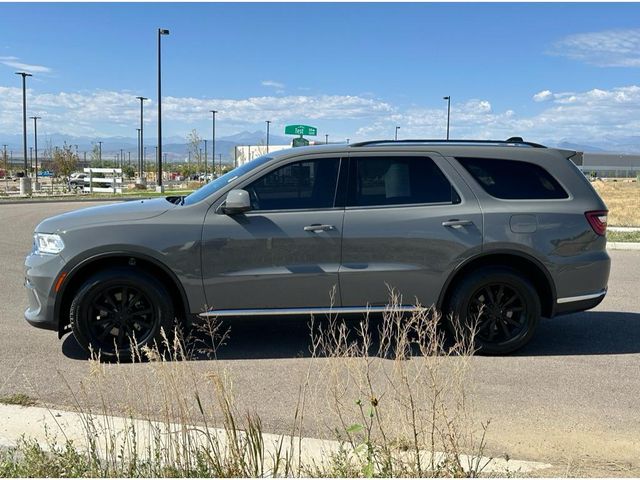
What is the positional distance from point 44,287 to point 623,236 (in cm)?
1263

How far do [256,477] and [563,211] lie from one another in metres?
3.91

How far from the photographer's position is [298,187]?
546 centimetres

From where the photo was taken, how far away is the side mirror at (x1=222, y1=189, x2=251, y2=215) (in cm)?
509

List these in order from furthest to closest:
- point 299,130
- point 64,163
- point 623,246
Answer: point 64,163 < point 299,130 < point 623,246

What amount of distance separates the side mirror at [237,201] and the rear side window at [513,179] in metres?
2.04

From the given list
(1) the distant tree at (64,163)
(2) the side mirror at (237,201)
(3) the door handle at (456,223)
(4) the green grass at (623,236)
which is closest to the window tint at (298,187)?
(2) the side mirror at (237,201)

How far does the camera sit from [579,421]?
4172mm

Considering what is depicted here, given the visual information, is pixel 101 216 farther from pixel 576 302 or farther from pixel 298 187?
pixel 576 302

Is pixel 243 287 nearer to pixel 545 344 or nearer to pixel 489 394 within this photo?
pixel 489 394

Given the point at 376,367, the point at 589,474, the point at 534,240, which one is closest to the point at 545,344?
the point at 534,240

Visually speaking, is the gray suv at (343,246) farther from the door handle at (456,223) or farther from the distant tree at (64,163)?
the distant tree at (64,163)

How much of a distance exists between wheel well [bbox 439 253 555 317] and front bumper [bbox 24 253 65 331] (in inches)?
134

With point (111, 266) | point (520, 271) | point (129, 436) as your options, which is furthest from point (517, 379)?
point (111, 266)

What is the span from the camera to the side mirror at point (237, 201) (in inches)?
200
